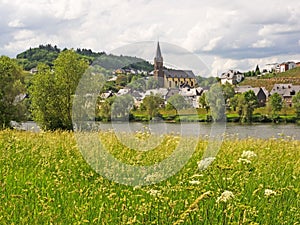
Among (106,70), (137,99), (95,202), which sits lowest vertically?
(95,202)

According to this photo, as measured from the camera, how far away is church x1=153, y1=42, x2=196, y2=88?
8.46 metres

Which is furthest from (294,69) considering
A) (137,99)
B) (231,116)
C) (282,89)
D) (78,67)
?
(137,99)

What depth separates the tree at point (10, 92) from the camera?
38.2m

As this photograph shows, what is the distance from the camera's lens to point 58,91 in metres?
34.4

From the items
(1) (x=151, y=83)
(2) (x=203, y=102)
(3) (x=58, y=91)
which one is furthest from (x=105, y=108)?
(3) (x=58, y=91)

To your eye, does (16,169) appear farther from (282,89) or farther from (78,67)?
(282,89)

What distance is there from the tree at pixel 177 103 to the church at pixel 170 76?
0.27 metres

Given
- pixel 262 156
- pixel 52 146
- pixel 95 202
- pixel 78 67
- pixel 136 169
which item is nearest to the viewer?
pixel 95 202

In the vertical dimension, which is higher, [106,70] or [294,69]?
[294,69]

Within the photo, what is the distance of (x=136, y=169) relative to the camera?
6.11m

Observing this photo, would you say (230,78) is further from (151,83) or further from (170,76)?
(170,76)

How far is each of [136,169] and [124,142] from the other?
2291mm

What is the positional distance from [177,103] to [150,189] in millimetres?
6052

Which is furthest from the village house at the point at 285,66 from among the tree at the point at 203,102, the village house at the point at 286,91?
the tree at the point at 203,102
